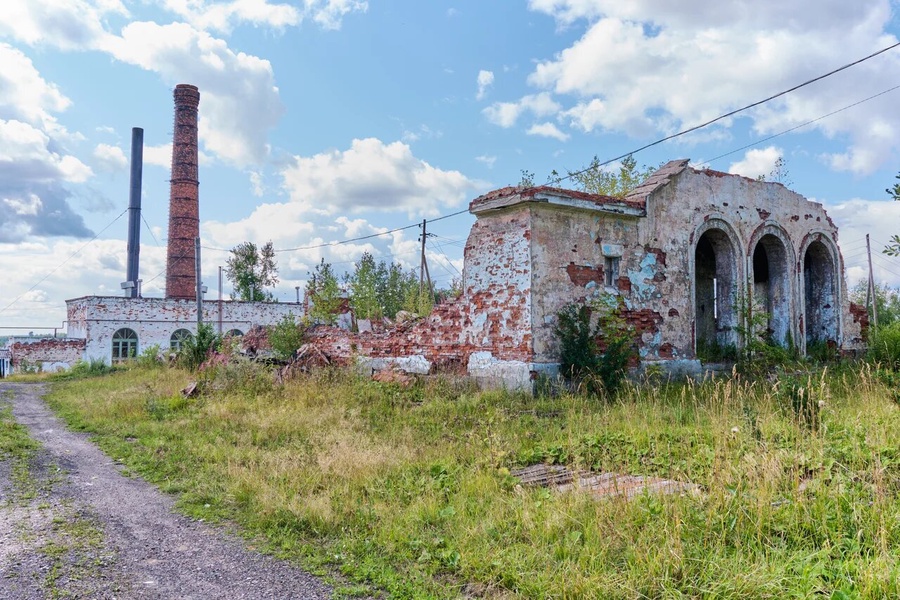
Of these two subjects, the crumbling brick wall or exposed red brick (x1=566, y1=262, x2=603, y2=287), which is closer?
exposed red brick (x1=566, y1=262, x2=603, y2=287)

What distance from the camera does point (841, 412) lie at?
6922mm

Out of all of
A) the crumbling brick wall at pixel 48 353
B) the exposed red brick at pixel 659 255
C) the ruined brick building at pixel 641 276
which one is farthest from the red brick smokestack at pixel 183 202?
the exposed red brick at pixel 659 255

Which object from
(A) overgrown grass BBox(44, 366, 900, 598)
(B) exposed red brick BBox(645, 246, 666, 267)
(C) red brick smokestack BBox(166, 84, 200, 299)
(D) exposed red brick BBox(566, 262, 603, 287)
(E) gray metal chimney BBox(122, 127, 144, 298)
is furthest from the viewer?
(E) gray metal chimney BBox(122, 127, 144, 298)

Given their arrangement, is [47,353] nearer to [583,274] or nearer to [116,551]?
[583,274]

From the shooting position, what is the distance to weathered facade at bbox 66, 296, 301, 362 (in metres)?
28.6

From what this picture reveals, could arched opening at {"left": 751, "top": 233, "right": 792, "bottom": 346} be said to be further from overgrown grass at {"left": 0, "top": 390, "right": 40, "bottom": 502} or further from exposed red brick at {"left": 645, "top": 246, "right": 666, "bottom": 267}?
overgrown grass at {"left": 0, "top": 390, "right": 40, "bottom": 502}

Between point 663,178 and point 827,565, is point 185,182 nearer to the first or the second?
point 663,178

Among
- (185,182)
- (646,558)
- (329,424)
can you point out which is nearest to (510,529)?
(646,558)

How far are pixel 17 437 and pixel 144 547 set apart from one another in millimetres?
6011

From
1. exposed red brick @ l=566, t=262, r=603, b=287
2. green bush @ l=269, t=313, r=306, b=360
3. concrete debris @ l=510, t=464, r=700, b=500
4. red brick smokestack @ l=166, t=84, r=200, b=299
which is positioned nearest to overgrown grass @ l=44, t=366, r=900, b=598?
concrete debris @ l=510, t=464, r=700, b=500

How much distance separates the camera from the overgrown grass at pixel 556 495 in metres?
3.41

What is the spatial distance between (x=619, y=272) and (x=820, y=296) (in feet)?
26.6

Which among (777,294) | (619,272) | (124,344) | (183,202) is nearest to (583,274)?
(619,272)

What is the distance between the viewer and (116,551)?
4.29 metres
